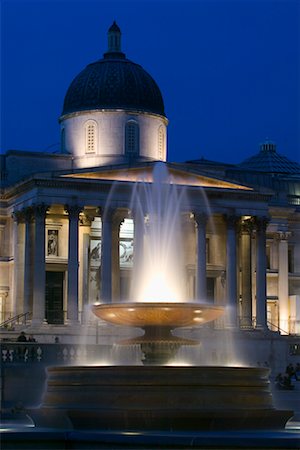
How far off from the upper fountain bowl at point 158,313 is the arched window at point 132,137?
3798 cm

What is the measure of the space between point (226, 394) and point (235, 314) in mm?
A: 38711

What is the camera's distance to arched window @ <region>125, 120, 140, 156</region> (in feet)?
228

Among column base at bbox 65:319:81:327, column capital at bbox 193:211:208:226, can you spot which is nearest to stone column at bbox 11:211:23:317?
column base at bbox 65:319:81:327

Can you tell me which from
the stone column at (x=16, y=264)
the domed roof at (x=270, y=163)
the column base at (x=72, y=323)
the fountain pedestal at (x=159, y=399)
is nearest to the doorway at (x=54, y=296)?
the stone column at (x=16, y=264)

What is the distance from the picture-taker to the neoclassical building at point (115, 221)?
62219 millimetres

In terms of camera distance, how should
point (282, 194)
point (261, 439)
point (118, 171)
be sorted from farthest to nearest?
point (282, 194), point (118, 171), point (261, 439)

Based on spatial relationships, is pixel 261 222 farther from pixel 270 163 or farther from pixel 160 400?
pixel 160 400

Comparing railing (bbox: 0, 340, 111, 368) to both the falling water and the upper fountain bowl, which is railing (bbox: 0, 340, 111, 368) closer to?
the falling water

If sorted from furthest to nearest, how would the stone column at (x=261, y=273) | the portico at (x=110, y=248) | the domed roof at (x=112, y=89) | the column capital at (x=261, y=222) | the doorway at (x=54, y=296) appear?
the domed roof at (x=112, y=89) → the column capital at (x=261, y=222) → the stone column at (x=261, y=273) → the doorway at (x=54, y=296) → the portico at (x=110, y=248)

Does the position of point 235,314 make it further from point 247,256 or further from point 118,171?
point 118,171

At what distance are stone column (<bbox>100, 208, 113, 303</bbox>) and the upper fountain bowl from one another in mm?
30046

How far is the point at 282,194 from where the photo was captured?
242ft

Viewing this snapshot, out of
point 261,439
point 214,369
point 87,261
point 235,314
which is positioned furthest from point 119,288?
point 261,439

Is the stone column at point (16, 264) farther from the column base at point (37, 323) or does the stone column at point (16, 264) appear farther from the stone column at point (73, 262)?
the stone column at point (73, 262)
